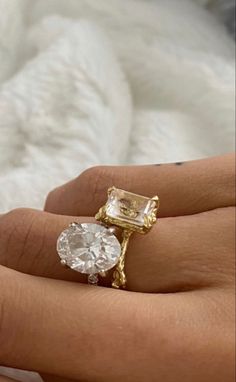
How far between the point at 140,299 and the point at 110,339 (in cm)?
5

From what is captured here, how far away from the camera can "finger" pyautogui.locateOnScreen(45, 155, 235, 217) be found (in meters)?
0.75

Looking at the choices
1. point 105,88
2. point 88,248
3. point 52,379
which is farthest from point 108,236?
point 105,88

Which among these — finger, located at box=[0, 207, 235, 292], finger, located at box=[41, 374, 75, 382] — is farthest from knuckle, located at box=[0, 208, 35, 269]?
finger, located at box=[41, 374, 75, 382]

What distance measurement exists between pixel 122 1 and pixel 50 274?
526mm

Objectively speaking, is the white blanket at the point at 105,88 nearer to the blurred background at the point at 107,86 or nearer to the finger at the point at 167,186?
the blurred background at the point at 107,86

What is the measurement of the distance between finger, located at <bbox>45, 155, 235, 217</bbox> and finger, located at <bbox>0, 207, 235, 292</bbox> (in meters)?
0.02

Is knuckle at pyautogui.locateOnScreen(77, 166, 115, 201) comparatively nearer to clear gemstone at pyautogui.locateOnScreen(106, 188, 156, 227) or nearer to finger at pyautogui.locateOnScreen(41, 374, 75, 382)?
clear gemstone at pyautogui.locateOnScreen(106, 188, 156, 227)

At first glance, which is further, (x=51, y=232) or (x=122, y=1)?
(x=122, y=1)

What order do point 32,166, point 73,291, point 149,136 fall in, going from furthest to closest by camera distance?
point 149,136
point 32,166
point 73,291

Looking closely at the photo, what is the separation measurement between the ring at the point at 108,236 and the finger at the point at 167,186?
5cm

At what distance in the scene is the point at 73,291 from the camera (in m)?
0.66

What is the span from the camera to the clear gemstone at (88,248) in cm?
65

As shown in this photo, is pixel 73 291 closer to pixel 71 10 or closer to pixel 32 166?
pixel 32 166

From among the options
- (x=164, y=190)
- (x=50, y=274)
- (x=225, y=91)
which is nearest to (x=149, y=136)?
(x=225, y=91)
